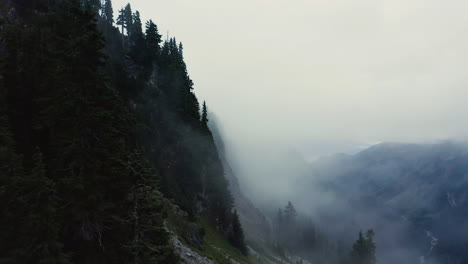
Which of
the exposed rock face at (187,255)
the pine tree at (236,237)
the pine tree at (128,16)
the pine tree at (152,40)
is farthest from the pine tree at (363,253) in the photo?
the pine tree at (128,16)

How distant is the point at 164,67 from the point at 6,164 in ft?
232

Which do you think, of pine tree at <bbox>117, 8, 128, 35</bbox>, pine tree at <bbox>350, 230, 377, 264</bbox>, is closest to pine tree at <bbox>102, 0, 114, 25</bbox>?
pine tree at <bbox>117, 8, 128, 35</bbox>

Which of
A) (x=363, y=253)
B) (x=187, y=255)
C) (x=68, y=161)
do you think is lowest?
(x=187, y=255)

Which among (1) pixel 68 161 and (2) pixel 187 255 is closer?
(1) pixel 68 161

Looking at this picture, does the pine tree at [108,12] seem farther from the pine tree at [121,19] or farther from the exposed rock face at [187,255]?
the exposed rock face at [187,255]

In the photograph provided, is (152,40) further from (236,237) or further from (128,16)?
(236,237)

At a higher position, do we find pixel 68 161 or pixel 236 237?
pixel 68 161

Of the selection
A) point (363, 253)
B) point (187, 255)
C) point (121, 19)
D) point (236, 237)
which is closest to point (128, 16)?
point (121, 19)

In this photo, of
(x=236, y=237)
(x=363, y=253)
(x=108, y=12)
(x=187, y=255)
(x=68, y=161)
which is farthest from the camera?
(x=108, y=12)

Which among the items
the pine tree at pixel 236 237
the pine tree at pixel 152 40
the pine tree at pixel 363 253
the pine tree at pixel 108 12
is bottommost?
the pine tree at pixel 236 237

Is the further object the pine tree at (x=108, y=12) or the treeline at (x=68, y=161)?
the pine tree at (x=108, y=12)

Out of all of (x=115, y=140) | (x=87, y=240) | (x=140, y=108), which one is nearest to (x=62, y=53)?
(x=115, y=140)

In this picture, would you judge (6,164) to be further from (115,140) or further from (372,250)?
(372,250)

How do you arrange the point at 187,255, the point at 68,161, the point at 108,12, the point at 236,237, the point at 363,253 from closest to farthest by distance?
the point at 68,161, the point at 187,255, the point at 236,237, the point at 363,253, the point at 108,12
